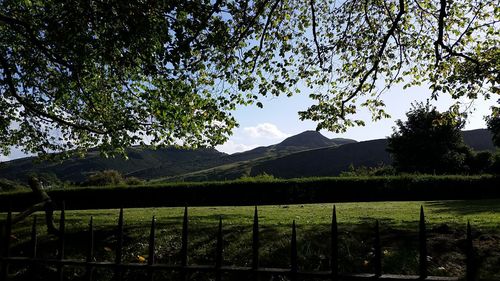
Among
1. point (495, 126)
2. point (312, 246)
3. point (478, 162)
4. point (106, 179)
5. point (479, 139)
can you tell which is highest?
point (479, 139)

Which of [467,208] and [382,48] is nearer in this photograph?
[382,48]

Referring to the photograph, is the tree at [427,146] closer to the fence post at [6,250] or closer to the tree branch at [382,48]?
the tree branch at [382,48]

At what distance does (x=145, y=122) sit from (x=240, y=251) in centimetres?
995

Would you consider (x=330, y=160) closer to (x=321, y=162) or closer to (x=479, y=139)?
(x=321, y=162)

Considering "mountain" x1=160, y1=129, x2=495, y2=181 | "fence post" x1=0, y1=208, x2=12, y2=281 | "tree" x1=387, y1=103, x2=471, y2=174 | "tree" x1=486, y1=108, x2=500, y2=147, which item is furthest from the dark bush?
"mountain" x1=160, y1=129, x2=495, y2=181

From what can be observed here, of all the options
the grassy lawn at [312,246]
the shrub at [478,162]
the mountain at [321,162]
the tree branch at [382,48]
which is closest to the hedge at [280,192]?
the tree branch at [382,48]

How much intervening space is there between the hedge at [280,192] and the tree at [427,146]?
21.9 meters

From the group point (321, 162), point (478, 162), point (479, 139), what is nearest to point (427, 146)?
point (478, 162)

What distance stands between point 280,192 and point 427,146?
31.2 m

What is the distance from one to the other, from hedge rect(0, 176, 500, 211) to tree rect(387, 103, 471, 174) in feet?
72.0

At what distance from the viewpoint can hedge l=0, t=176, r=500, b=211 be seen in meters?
29.0

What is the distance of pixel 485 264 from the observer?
6594mm

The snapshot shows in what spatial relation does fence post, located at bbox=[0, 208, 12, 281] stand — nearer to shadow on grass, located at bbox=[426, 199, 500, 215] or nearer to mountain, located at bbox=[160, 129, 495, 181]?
shadow on grass, located at bbox=[426, 199, 500, 215]

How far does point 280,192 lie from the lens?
29641 millimetres
